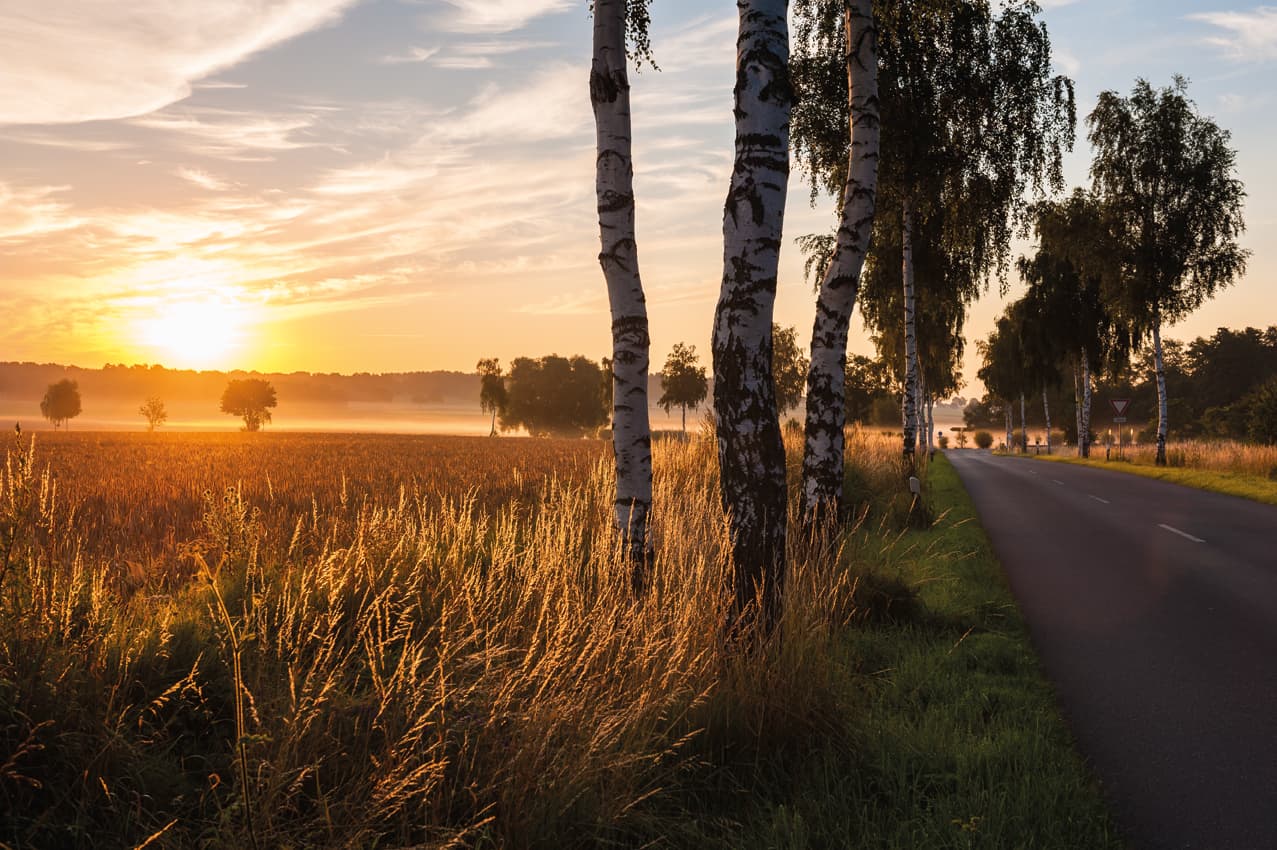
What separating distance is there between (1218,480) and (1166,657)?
2037cm

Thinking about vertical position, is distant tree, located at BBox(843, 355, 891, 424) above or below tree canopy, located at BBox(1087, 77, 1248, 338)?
below

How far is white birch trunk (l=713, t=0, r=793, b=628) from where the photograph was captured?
17.9 ft

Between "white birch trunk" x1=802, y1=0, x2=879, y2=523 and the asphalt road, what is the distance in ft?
8.90

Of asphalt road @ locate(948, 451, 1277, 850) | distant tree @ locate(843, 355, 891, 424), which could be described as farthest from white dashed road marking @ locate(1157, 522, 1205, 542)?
distant tree @ locate(843, 355, 891, 424)

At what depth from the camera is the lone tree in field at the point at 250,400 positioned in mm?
112281

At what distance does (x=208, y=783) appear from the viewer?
132 inches

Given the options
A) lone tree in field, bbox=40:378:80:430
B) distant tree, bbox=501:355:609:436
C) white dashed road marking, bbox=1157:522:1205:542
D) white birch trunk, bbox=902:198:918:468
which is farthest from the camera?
lone tree in field, bbox=40:378:80:430

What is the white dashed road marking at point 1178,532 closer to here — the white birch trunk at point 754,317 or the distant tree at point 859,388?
the white birch trunk at point 754,317

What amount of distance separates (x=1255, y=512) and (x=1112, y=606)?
35.9 feet

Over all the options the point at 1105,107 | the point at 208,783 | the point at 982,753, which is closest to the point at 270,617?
the point at 208,783

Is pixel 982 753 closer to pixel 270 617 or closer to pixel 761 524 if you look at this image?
pixel 761 524

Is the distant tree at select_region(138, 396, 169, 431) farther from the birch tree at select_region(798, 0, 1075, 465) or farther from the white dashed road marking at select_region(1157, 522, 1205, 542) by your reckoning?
the white dashed road marking at select_region(1157, 522, 1205, 542)

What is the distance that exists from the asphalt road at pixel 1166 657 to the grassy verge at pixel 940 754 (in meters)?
0.26

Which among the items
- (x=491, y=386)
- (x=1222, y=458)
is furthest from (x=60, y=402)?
(x=1222, y=458)
